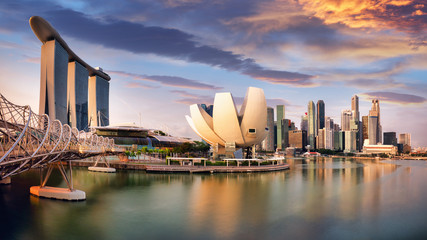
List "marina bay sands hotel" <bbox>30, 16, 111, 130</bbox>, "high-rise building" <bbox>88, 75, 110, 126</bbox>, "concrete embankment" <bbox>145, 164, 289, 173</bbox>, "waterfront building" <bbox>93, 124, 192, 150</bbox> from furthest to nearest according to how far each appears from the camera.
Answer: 1. "high-rise building" <bbox>88, 75, 110, 126</bbox>
2. "marina bay sands hotel" <bbox>30, 16, 111, 130</bbox>
3. "waterfront building" <bbox>93, 124, 192, 150</bbox>
4. "concrete embankment" <bbox>145, 164, 289, 173</bbox>

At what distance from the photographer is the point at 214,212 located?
73.8 feet

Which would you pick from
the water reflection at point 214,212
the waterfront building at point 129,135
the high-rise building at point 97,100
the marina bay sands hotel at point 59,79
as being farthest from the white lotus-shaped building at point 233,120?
the high-rise building at point 97,100

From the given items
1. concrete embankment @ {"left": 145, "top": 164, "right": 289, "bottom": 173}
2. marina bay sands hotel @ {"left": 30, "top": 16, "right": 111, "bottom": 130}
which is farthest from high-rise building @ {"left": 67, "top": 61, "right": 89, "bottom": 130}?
concrete embankment @ {"left": 145, "top": 164, "right": 289, "bottom": 173}

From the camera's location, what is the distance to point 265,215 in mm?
21906

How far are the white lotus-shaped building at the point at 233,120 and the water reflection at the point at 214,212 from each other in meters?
19.8

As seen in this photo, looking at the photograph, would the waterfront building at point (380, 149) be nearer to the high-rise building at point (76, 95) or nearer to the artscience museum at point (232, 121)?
the high-rise building at point (76, 95)

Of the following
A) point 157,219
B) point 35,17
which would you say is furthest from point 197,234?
point 35,17

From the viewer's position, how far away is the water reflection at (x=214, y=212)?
59.4ft

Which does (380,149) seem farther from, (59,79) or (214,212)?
(214,212)

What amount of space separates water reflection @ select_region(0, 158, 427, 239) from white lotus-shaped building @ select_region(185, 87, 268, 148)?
19.8m

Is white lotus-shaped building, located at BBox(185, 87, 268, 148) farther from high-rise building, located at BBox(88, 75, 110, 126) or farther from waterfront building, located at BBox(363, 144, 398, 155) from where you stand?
waterfront building, located at BBox(363, 144, 398, 155)

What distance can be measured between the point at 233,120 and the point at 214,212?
31803 millimetres

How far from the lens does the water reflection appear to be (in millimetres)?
18094

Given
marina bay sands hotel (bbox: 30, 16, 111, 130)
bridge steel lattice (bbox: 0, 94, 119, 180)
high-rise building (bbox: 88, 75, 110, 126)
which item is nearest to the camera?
bridge steel lattice (bbox: 0, 94, 119, 180)
